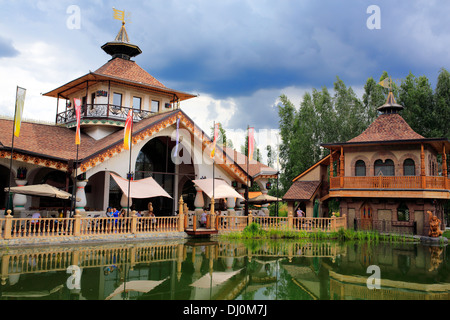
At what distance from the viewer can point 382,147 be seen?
76.9ft

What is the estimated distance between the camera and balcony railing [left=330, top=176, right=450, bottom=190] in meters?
21.5

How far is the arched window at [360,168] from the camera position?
24078mm

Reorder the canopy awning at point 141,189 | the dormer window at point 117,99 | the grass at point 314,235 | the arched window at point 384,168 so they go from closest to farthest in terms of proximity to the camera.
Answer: the canopy awning at point 141,189
the grass at point 314,235
the arched window at point 384,168
the dormer window at point 117,99

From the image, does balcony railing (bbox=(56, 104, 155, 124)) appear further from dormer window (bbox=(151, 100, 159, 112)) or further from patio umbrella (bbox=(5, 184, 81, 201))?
patio umbrella (bbox=(5, 184, 81, 201))

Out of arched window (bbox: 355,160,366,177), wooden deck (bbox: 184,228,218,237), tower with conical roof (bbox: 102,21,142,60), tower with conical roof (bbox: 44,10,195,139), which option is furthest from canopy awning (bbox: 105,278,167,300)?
tower with conical roof (bbox: 102,21,142,60)

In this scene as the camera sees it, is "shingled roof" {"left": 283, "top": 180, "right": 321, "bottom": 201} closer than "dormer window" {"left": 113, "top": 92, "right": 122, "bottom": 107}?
Yes

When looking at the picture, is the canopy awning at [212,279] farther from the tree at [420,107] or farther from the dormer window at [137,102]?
the tree at [420,107]

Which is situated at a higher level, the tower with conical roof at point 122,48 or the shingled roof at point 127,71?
the tower with conical roof at point 122,48

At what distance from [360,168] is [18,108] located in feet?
62.0

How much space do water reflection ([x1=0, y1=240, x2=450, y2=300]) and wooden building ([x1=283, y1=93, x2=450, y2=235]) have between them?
4943 millimetres

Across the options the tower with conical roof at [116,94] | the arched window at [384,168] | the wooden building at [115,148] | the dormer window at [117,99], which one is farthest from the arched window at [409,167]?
the dormer window at [117,99]

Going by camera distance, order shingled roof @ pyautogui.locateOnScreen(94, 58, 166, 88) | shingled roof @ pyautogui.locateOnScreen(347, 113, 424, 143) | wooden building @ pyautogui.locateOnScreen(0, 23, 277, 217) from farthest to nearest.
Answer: shingled roof @ pyautogui.locateOnScreen(94, 58, 166, 88) → shingled roof @ pyautogui.locateOnScreen(347, 113, 424, 143) → wooden building @ pyautogui.locateOnScreen(0, 23, 277, 217)
